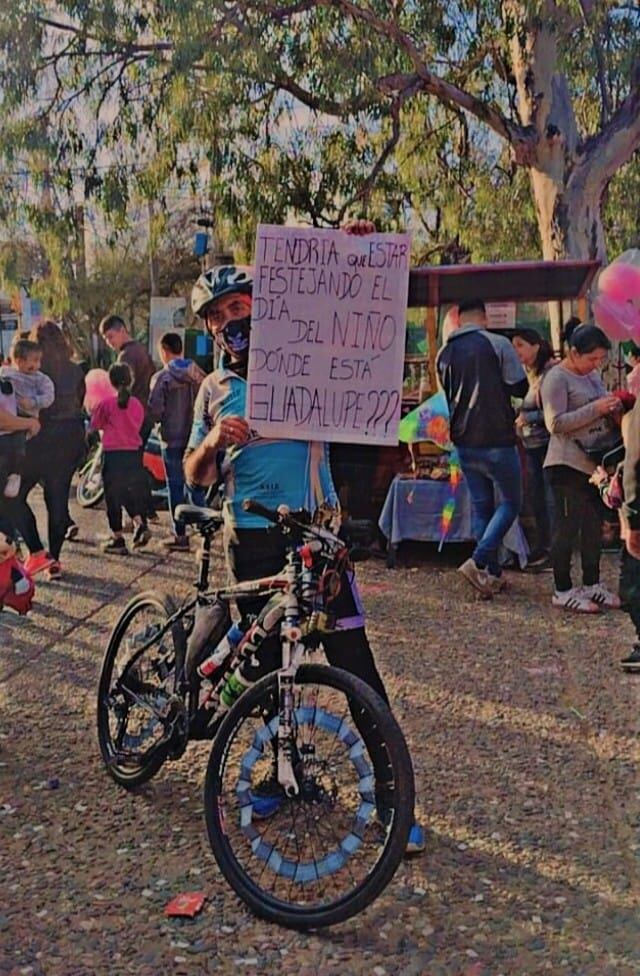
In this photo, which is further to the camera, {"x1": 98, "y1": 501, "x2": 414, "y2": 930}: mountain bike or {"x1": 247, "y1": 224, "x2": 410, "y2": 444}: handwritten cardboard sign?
{"x1": 247, "y1": 224, "x2": 410, "y2": 444}: handwritten cardboard sign

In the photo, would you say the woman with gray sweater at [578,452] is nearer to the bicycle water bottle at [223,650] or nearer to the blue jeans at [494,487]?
the blue jeans at [494,487]

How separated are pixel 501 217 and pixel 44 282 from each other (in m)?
4.13

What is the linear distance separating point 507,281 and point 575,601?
239cm

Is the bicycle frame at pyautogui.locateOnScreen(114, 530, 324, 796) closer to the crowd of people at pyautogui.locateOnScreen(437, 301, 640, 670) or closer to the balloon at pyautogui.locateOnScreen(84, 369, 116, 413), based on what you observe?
the crowd of people at pyautogui.locateOnScreen(437, 301, 640, 670)

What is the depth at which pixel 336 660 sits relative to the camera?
11.2 ft

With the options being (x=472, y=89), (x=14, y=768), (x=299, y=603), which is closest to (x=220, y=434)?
(x=299, y=603)

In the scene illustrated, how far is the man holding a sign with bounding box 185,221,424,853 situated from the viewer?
3.36 metres

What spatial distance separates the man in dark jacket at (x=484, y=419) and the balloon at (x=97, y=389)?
220 centimetres

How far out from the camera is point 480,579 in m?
6.69

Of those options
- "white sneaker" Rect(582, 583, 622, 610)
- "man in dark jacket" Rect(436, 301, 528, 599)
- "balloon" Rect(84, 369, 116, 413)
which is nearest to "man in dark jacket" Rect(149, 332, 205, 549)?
"balloon" Rect(84, 369, 116, 413)

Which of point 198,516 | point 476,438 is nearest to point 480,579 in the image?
point 476,438

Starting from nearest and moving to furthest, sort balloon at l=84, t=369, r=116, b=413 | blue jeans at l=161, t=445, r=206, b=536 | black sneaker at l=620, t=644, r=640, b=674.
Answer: black sneaker at l=620, t=644, r=640, b=674
balloon at l=84, t=369, r=116, b=413
blue jeans at l=161, t=445, r=206, b=536

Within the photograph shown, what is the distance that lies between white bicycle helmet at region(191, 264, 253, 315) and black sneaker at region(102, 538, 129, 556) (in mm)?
4834

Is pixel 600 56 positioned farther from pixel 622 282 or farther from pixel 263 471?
pixel 263 471
